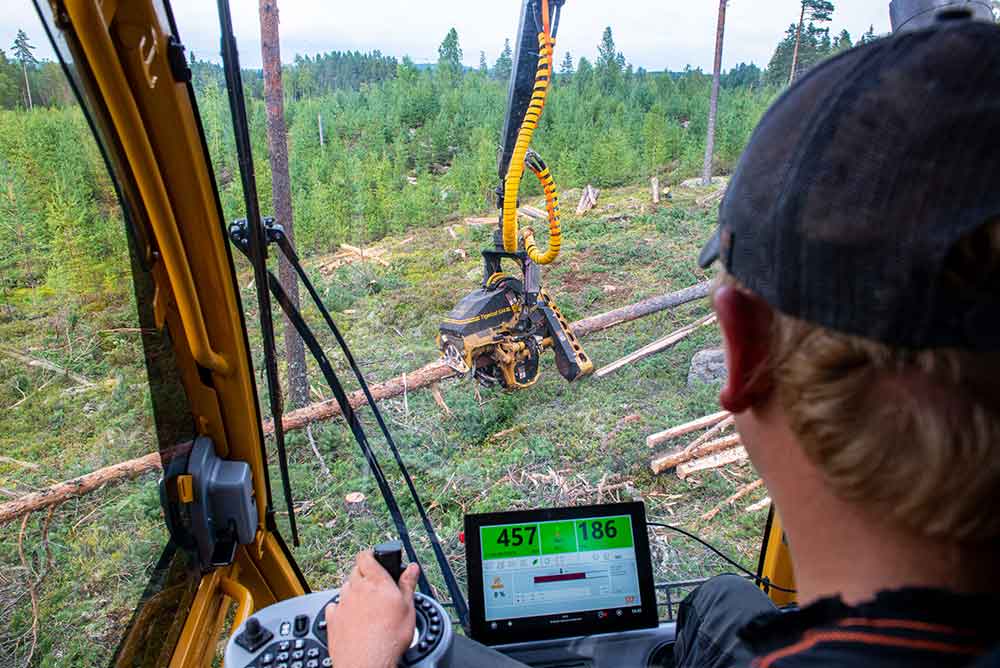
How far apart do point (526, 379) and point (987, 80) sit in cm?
192

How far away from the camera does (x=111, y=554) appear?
1363 millimetres

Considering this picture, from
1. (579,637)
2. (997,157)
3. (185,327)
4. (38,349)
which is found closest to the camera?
(997,157)

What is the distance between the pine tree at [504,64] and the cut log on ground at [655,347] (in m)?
1.02

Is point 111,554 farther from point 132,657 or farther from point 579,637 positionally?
point 579,637

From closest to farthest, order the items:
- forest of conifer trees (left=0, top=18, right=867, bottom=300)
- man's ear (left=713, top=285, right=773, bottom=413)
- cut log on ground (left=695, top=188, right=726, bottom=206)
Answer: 1. man's ear (left=713, top=285, right=773, bottom=413)
2. forest of conifer trees (left=0, top=18, right=867, bottom=300)
3. cut log on ground (left=695, top=188, right=726, bottom=206)

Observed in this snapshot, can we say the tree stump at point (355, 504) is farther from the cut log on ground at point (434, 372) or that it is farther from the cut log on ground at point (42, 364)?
the cut log on ground at point (42, 364)

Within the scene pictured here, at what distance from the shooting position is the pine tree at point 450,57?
2.12 metres

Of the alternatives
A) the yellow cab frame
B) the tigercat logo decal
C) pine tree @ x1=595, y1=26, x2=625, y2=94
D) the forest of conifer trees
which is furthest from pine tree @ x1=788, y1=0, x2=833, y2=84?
the yellow cab frame

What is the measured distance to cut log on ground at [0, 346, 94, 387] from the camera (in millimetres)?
1020

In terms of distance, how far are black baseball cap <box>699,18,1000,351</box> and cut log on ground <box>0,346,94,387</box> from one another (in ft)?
3.27

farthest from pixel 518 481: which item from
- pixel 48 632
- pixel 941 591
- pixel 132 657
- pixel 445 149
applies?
pixel 941 591

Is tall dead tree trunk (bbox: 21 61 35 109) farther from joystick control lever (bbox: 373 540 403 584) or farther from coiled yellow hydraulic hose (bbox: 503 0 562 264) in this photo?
coiled yellow hydraulic hose (bbox: 503 0 562 264)

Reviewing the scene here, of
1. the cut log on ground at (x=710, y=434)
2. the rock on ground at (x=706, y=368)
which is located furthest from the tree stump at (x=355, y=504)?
the rock on ground at (x=706, y=368)

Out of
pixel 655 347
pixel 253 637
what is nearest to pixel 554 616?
pixel 253 637
